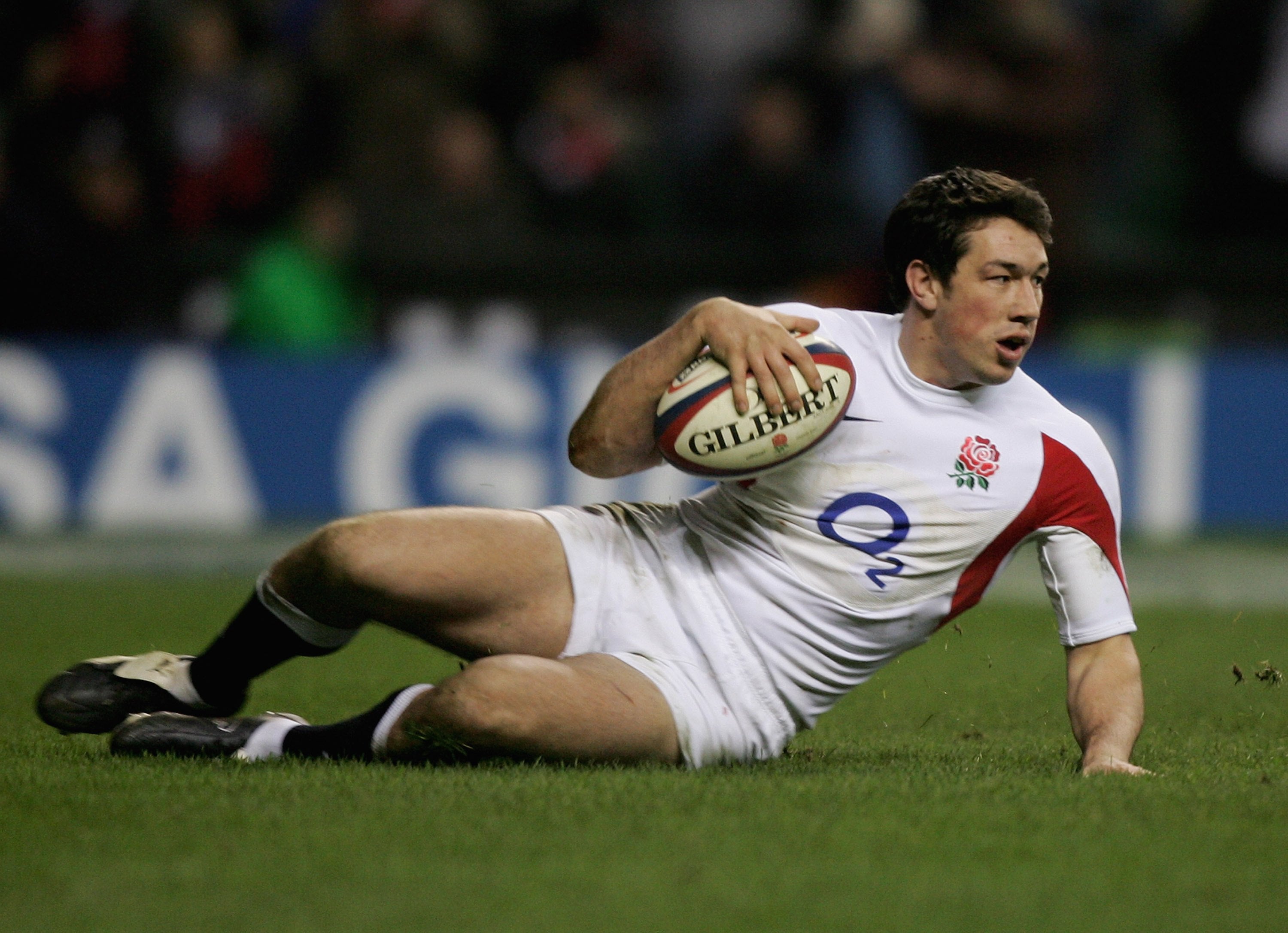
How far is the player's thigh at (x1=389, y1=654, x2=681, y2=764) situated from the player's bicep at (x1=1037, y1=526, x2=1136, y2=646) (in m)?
0.95

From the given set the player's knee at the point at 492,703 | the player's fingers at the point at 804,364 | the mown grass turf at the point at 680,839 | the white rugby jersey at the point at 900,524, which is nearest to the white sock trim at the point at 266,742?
the mown grass turf at the point at 680,839

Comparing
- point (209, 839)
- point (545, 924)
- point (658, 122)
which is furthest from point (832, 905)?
point (658, 122)

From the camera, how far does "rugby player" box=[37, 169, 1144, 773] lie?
3.96 m

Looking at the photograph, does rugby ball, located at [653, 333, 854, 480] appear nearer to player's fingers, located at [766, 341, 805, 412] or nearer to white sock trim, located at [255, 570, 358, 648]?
player's fingers, located at [766, 341, 805, 412]

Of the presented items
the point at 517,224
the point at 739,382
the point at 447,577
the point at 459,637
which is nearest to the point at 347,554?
the point at 447,577

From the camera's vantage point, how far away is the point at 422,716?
3895 millimetres

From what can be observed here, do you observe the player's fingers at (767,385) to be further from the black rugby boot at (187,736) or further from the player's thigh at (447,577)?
the black rugby boot at (187,736)

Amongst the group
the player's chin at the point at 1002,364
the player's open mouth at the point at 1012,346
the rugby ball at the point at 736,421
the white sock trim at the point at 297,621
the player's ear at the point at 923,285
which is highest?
the player's ear at the point at 923,285

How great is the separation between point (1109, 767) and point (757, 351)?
1190 mm

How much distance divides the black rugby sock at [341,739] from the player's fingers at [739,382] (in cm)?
101

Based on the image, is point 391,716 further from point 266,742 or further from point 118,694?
point 118,694

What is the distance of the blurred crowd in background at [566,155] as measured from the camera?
11.4 metres

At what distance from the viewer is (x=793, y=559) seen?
4074mm

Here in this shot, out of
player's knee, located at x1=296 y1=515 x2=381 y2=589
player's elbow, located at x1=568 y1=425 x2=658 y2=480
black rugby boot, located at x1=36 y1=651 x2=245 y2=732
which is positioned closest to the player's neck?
player's elbow, located at x1=568 y1=425 x2=658 y2=480
